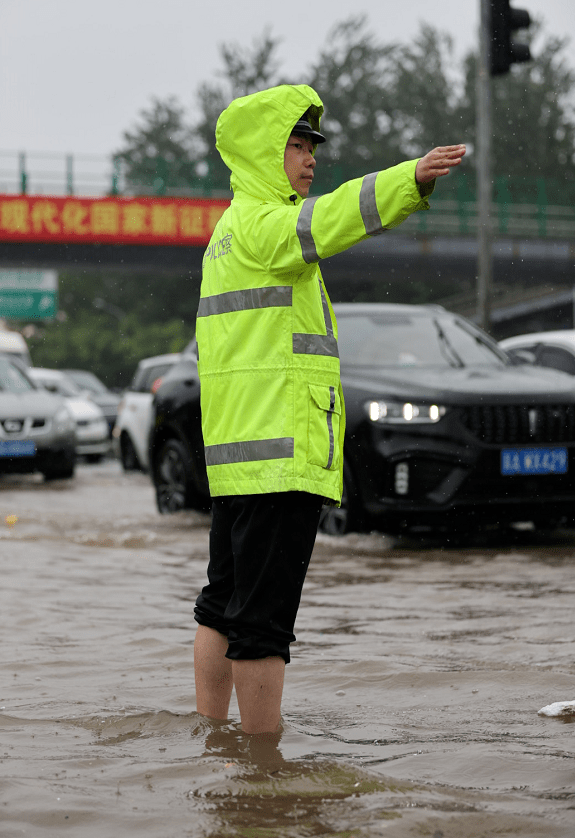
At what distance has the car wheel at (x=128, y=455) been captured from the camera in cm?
1623

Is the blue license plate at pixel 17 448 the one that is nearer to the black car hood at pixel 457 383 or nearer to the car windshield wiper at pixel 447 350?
the car windshield wiper at pixel 447 350

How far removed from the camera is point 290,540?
3.30 m

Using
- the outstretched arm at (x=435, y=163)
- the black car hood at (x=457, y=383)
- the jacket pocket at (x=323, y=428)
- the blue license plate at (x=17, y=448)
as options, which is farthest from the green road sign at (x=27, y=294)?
the outstretched arm at (x=435, y=163)

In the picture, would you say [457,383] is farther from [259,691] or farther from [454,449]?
[259,691]

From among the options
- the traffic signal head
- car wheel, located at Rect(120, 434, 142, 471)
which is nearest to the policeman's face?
the traffic signal head

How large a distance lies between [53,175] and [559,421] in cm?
3208

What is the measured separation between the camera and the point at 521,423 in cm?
756

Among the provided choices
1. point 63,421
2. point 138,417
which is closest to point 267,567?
point 63,421

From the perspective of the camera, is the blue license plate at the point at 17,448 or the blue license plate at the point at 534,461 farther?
the blue license plate at the point at 17,448

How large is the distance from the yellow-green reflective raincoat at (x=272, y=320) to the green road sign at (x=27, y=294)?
38.5 meters

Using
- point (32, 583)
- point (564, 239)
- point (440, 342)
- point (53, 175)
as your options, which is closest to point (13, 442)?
point (440, 342)

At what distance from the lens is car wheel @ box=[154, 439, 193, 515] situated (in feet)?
30.3

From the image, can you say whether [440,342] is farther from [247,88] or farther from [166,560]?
[247,88]

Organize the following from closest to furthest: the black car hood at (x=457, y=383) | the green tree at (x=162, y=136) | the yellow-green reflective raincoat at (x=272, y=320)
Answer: the yellow-green reflective raincoat at (x=272, y=320) → the black car hood at (x=457, y=383) → the green tree at (x=162, y=136)
